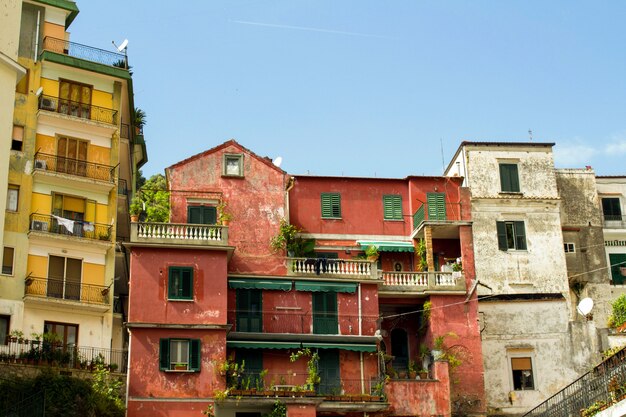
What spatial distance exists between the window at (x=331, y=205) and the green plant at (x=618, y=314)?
14946 mm

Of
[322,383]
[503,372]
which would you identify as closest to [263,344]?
[322,383]

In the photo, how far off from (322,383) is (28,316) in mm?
13284

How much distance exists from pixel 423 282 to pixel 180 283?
12.1m

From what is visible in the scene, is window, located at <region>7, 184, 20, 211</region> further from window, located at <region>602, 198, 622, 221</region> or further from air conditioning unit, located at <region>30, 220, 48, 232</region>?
window, located at <region>602, 198, 622, 221</region>

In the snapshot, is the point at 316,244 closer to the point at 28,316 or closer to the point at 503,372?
the point at 503,372

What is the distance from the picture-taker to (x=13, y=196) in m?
44.6

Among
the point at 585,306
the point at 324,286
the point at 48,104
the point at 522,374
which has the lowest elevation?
the point at 522,374

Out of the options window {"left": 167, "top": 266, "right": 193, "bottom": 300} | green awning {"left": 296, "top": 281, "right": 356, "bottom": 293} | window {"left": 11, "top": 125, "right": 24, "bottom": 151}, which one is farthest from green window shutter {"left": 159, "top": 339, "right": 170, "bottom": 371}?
window {"left": 11, "top": 125, "right": 24, "bottom": 151}

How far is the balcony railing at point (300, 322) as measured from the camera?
150 feet

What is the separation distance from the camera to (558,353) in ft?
159

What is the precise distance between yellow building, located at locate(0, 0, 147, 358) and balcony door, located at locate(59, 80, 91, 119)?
5 centimetres

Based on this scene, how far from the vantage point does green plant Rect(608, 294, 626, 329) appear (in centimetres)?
5025

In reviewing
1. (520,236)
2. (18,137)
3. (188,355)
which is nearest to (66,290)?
(188,355)

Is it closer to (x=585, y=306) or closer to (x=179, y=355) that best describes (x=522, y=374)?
(x=585, y=306)
